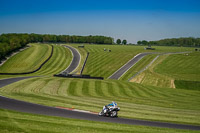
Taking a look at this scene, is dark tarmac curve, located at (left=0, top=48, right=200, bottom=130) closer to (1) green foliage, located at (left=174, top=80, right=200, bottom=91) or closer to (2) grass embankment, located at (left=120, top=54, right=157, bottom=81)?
(1) green foliage, located at (left=174, top=80, right=200, bottom=91)

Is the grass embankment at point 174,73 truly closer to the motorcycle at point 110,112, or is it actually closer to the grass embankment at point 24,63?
the motorcycle at point 110,112

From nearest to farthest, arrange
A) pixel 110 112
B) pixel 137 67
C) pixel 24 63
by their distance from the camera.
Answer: pixel 110 112
pixel 137 67
pixel 24 63

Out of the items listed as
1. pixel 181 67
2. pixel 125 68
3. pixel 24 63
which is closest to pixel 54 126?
pixel 125 68

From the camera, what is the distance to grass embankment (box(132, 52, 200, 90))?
6284cm

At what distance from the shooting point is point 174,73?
248ft

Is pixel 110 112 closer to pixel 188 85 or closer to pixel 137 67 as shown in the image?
pixel 188 85

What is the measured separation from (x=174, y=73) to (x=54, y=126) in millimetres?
65363

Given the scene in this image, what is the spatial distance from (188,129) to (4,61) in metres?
109

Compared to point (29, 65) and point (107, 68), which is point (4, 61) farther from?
point (107, 68)

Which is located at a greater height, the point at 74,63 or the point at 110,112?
the point at 74,63

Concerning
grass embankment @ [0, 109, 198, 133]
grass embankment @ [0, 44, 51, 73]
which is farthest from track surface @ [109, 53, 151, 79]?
grass embankment @ [0, 109, 198, 133]

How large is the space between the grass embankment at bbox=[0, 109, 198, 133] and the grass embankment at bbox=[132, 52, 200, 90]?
45.2 meters

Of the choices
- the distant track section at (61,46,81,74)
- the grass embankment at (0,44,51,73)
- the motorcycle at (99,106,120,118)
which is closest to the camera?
the motorcycle at (99,106,120,118)

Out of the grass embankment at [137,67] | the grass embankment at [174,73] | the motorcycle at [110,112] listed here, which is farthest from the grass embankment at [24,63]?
the motorcycle at [110,112]
